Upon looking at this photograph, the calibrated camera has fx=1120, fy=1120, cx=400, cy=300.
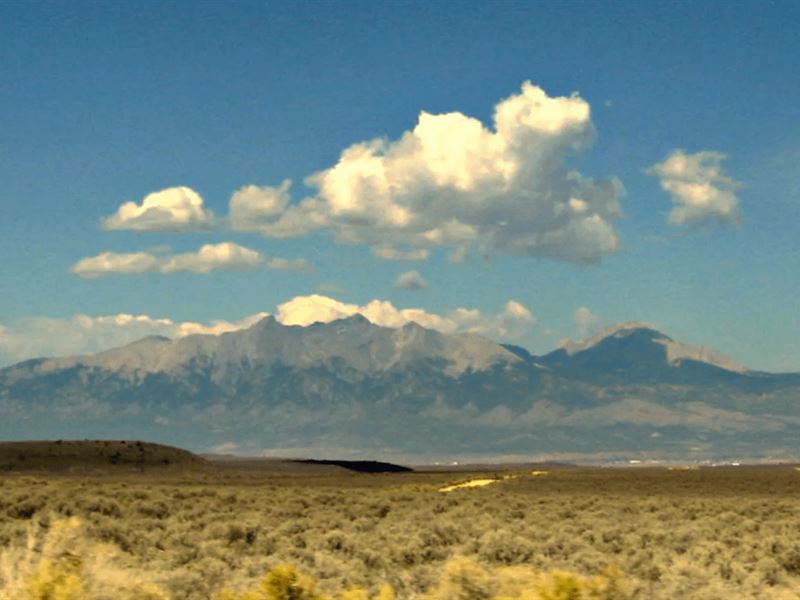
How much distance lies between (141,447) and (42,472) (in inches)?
708

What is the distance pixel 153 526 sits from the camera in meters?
29.8

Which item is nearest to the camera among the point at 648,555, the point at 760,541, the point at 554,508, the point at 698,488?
the point at 648,555

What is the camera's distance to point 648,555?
82.8ft

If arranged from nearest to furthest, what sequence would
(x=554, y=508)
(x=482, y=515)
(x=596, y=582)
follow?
(x=596, y=582), (x=482, y=515), (x=554, y=508)

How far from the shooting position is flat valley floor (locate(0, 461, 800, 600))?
1617 centimetres

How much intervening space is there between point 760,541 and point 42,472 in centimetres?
10218

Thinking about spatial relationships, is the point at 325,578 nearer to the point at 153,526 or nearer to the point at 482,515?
the point at 153,526

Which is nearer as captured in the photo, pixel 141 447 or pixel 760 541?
pixel 760 541

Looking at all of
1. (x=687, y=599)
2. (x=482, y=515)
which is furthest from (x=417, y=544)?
(x=482, y=515)

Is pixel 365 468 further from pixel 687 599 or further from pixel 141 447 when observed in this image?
pixel 687 599

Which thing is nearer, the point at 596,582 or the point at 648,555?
the point at 596,582

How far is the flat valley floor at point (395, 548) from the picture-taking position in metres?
16.2

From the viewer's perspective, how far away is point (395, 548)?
84.1 feet

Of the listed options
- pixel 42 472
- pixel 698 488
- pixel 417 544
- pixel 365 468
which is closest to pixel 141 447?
pixel 42 472
